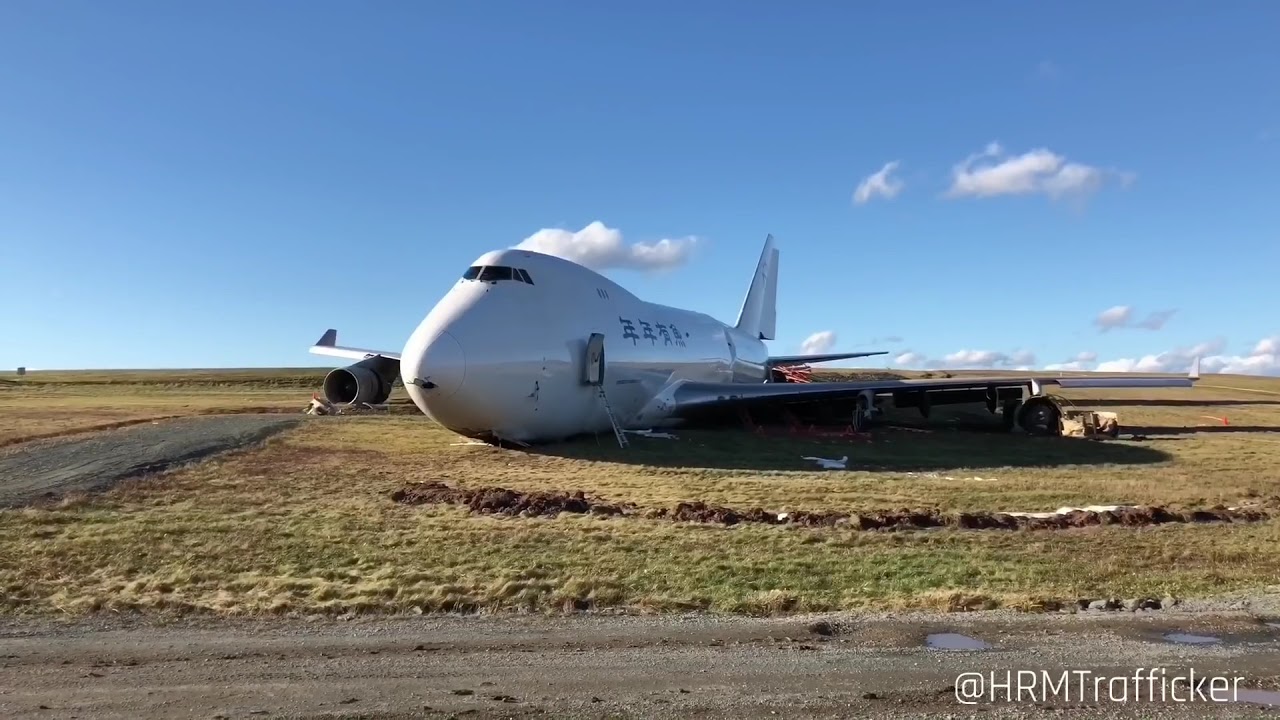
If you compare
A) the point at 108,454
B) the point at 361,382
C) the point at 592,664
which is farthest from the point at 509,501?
the point at 361,382

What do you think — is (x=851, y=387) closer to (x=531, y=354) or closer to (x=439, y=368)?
(x=531, y=354)

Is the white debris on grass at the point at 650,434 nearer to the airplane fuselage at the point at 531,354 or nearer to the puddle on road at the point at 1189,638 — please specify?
the airplane fuselage at the point at 531,354

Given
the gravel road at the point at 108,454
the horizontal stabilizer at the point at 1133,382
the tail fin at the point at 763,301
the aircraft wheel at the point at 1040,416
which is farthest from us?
the tail fin at the point at 763,301

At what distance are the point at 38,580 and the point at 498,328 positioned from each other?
10.9 m

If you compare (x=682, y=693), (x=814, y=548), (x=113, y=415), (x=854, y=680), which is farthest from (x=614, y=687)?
(x=113, y=415)

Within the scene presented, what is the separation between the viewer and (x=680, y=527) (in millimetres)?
9828

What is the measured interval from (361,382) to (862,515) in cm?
2047

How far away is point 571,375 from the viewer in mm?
19500

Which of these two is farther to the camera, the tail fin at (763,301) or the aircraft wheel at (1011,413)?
the tail fin at (763,301)

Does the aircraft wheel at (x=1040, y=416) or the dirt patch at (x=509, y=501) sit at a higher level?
the aircraft wheel at (x=1040, y=416)

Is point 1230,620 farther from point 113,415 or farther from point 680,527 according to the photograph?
point 113,415

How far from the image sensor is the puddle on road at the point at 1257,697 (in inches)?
173

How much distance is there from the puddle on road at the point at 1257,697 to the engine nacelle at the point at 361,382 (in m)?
25.2

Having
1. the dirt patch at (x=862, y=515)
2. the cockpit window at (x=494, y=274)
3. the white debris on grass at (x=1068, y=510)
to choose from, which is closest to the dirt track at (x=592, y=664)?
the dirt patch at (x=862, y=515)
